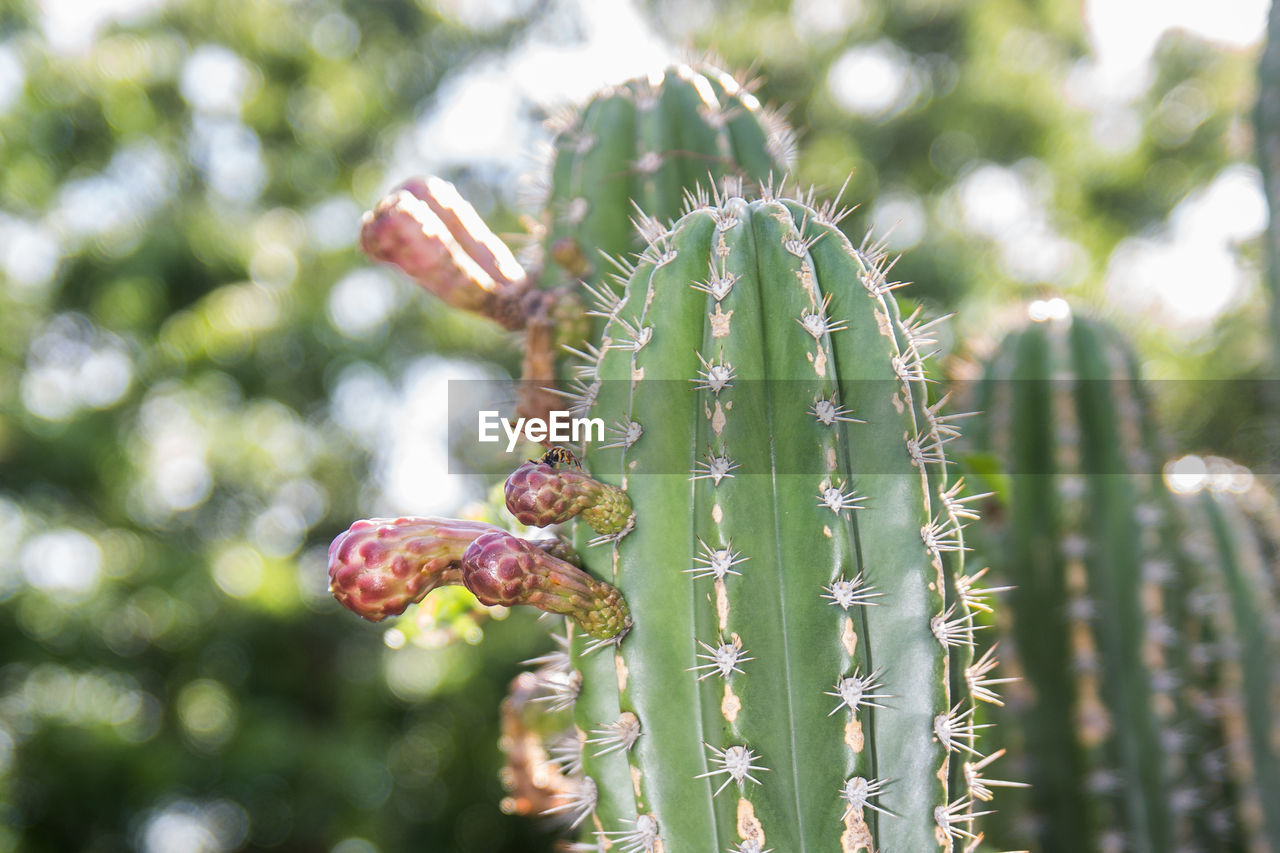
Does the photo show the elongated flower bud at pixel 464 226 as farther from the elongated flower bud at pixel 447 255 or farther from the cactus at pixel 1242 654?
the cactus at pixel 1242 654

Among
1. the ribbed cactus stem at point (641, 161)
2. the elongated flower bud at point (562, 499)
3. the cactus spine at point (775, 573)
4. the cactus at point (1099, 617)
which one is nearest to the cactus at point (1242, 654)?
the cactus at point (1099, 617)

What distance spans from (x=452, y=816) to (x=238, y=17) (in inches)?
267

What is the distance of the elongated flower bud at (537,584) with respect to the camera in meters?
0.89

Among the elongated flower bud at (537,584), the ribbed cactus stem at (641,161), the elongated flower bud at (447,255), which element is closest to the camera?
Answer: the elongated flower bud at (537,584)

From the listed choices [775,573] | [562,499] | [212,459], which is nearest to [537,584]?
[562,499]

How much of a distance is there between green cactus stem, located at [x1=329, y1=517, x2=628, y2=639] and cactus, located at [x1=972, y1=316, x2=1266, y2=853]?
106 cm

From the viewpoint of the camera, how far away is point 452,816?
690cm

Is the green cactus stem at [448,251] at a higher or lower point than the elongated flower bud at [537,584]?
higher

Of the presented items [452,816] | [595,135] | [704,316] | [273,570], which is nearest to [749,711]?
[704,316]

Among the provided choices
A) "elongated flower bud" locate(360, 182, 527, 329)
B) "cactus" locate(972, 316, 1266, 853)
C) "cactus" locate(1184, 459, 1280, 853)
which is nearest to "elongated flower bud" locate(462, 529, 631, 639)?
"elongated flower bud" locate(360, 182, 527, 329)

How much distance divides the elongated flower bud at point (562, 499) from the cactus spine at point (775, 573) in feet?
→ 0.05

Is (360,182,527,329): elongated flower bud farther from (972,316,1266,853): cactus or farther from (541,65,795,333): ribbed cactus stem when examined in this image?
(972,316,1266,853): cactus

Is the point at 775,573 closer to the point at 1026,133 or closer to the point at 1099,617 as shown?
the point at 1099,617

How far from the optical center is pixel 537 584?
90cm
